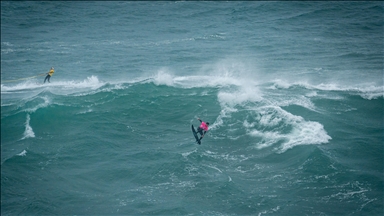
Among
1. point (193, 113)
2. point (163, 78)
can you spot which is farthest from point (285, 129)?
point (163, 78)

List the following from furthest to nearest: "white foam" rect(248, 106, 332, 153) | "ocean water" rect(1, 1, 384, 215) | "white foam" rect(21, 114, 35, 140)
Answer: "white foam" rect(21, 114, 35, 140) → "white foam" rect(248, 106, 332, 153) → "ocean water" rect(1, 1, 384, 215)

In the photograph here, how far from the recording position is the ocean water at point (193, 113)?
26.7 metres

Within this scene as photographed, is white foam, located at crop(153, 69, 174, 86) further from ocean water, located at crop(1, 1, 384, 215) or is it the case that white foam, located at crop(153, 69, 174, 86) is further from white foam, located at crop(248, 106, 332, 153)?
white foam, located at crop(248, 106, 332, 153)

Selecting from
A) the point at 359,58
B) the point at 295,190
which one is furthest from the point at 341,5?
the point at 295,190

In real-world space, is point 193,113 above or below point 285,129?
above

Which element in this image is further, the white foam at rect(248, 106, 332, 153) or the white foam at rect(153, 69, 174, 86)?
the white foam at rect(153, 69, 174, 86)

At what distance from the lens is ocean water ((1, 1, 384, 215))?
87.7 feet

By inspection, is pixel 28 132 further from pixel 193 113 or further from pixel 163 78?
pixel 163 78

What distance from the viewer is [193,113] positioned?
38219 mm

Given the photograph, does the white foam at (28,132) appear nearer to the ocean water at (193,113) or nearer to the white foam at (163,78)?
the ocean water at (193,113)

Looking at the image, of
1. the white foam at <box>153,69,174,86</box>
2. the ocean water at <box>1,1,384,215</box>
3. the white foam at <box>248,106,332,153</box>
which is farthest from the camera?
the white foam at <box>153,69,174,86</box>

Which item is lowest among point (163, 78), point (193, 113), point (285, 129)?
point (285, 129)

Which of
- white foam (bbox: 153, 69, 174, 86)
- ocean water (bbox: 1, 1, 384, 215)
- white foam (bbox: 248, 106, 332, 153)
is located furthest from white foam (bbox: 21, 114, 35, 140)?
white foam (bbox: 248, 106, 332, 153)

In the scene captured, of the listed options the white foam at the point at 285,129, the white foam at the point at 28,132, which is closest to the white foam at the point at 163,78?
the white foam at the point at 285,129
